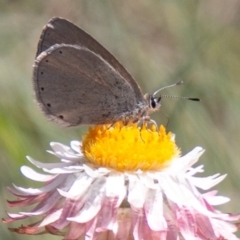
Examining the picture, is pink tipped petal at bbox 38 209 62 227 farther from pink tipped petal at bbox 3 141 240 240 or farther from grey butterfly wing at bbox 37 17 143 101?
grey butterfly wing at bbox 37 17 143 101

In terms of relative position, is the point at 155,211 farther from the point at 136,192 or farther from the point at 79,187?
the point at 79,187

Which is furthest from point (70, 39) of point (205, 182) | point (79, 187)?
point (205, 182)

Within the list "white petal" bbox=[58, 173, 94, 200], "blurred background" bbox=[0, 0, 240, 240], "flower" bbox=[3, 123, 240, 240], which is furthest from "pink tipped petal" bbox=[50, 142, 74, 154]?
"blurred background" bbox=[0, 0, 240, 240]

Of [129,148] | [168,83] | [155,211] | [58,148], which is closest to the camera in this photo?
[155,211]

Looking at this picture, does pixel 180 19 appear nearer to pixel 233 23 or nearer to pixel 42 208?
pixel 233 23

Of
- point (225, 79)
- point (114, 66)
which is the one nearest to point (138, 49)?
point (225, 79)

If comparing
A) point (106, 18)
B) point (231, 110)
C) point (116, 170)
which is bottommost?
point (231, 110)
